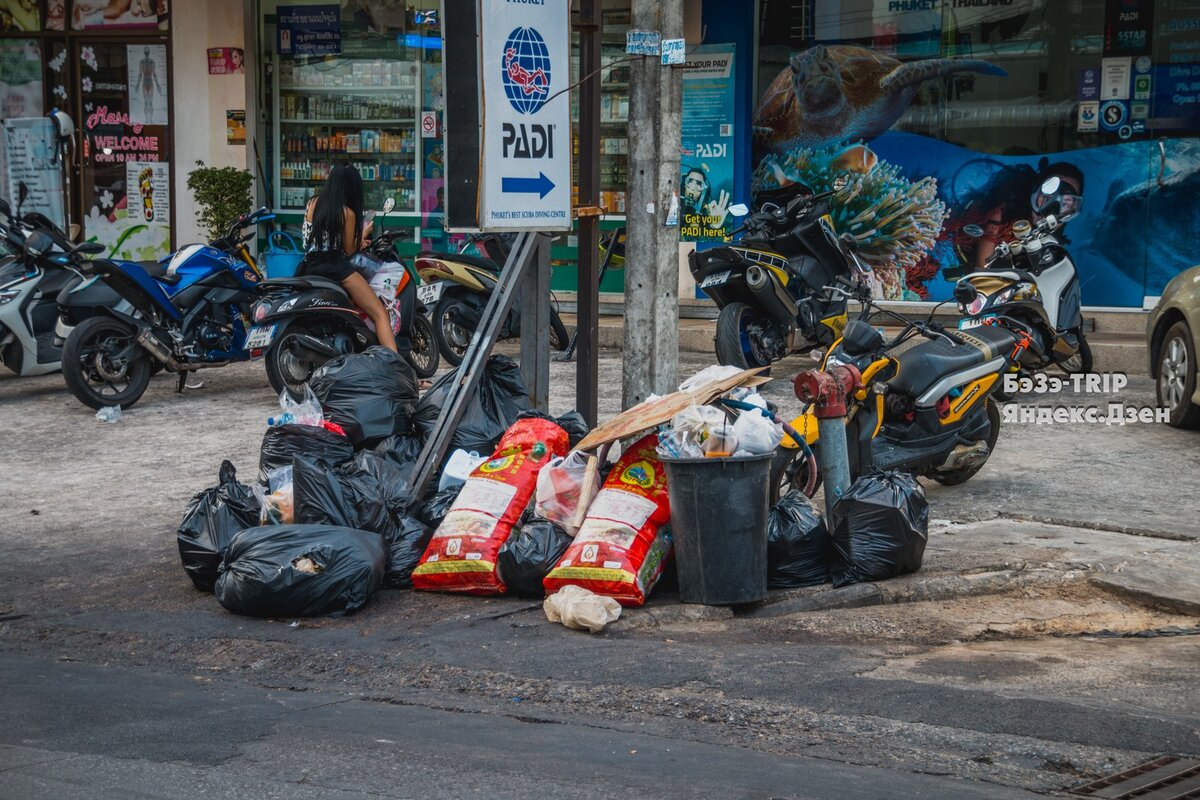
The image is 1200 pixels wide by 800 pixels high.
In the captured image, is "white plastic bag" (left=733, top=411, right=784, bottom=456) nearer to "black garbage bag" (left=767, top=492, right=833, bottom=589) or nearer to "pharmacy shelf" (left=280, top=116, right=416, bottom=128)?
"black garbage bag" (left=767, top=492, right=833, bottom=589)

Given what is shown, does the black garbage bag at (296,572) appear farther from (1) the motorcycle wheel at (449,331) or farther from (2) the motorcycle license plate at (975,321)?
(1) the motorcycle wheel at (449,331)

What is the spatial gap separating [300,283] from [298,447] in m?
3.36

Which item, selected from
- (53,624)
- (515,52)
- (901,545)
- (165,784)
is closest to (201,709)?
(165,784)

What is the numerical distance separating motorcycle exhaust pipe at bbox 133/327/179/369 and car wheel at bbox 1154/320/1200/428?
7.22 m

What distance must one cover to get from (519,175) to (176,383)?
5.92 meters

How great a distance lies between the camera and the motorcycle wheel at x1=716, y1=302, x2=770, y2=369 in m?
10.6

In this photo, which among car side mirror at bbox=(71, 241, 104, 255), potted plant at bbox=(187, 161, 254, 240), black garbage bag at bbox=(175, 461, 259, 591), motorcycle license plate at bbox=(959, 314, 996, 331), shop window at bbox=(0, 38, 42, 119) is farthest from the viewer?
shop window at bbox=(0, 38, 42, 119)

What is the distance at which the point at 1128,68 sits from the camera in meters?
13.3

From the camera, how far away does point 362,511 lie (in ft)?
21.2

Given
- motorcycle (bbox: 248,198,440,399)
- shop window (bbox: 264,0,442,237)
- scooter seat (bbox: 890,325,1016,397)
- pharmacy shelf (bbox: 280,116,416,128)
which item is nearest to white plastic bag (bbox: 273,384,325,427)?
motorcycle (bbox: 248,198,440,399)

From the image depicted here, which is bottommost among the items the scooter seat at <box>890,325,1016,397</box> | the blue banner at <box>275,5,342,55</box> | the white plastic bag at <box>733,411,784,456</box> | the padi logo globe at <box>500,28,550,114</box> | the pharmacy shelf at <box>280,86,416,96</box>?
the white plastic bag at <box>733,411,784,456</box>

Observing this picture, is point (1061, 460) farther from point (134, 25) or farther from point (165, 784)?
point (134, 25)

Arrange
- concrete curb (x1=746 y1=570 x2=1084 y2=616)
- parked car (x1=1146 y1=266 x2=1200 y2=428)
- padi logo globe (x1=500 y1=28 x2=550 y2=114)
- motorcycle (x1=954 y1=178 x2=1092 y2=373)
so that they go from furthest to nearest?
motorcycle (x1=954 y1=178 x2=1092 y2=373), parked car (x1=1146 y1=266 x2=1200 y2=428), padi logo globe (x1=500 y1=28 x2=550 y2=114), concrete curb (x1=746 y1=570 x2=1084 y2=616)

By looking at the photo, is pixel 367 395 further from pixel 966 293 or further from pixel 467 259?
pixel 467 259
